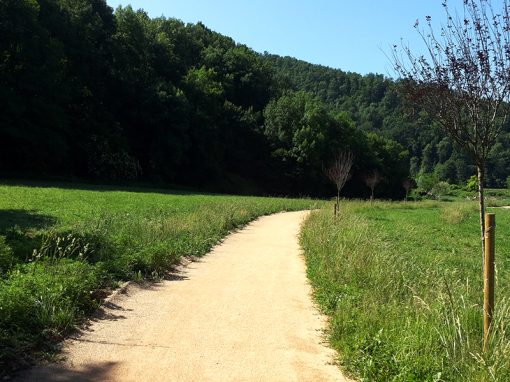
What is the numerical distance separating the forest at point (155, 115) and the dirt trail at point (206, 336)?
808 inches

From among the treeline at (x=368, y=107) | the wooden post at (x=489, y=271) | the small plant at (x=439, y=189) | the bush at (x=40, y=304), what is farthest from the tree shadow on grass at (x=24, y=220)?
the treeline at (x=368, y=107)

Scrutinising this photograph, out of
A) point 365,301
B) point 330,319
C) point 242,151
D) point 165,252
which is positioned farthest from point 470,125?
point 242,151

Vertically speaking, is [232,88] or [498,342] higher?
[232,88]

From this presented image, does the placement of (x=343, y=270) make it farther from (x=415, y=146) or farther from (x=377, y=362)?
(x=415, y=146)

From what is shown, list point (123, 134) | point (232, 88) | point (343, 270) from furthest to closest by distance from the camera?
point (232, 88), point (123, 134), point (343, 270)

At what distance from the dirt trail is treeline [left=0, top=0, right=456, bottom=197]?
24.3 m

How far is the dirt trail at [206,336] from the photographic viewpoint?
482cm

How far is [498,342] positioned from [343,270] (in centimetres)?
429

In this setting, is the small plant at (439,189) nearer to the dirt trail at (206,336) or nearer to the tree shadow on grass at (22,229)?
the tree shadow on grass at (22,229)

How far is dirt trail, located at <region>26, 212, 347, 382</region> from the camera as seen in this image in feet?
15.8

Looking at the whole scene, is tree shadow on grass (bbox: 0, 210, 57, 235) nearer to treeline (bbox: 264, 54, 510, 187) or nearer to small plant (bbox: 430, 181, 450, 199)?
small plant (bbox: 430, 181, 450, 199)

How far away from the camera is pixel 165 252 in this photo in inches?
398

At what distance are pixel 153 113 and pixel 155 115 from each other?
377 mm

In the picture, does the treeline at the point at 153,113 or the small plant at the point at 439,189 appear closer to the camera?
the treeline at the point at 153,113
